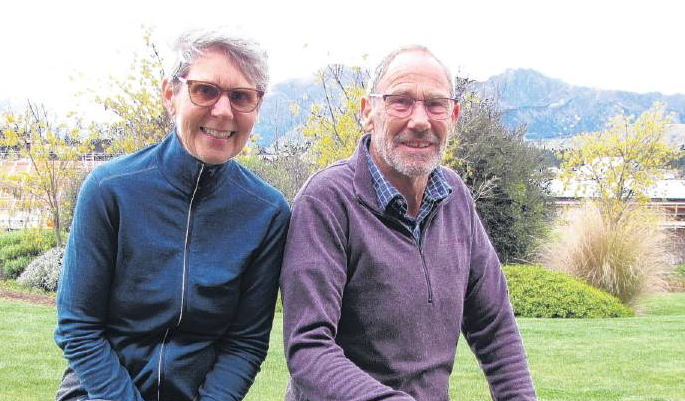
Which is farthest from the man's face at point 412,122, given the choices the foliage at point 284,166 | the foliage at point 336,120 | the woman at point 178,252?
the foliage at point 284,166

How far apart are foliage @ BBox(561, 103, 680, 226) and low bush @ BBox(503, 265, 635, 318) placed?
16.6ft

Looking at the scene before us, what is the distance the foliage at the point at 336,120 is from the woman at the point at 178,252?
693 cm

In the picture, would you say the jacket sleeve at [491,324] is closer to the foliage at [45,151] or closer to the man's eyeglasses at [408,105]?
the man's eyeglasses at [408,105]

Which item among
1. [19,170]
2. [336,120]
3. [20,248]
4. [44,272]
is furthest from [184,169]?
[19,170]

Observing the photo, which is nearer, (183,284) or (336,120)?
(183,284)

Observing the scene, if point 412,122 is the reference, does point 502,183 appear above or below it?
below

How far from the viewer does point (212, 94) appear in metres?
1.98

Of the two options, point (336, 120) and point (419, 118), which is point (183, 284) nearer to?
point (419, 118)

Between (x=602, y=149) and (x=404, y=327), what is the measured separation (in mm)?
15002

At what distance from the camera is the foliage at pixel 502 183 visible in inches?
538

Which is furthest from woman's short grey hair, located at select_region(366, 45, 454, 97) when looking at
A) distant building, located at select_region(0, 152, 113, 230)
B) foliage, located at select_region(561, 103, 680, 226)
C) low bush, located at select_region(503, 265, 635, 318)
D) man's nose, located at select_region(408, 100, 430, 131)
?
foliage, located at select_region(561, 103, 680, 226)

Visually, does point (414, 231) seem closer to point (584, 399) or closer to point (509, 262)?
point (584, 399)

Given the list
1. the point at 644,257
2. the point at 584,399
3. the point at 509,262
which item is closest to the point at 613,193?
the point at 509,262

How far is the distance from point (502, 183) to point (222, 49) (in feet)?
41.5
